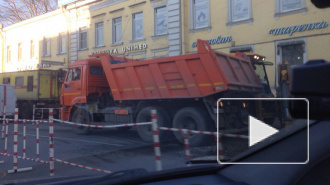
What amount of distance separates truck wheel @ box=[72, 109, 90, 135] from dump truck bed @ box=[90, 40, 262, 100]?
1.65 meters

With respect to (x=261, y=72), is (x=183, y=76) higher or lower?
lower

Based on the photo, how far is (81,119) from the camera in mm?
12164

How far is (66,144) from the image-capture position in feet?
31.4

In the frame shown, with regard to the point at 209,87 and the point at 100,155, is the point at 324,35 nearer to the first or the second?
the point at 209,87

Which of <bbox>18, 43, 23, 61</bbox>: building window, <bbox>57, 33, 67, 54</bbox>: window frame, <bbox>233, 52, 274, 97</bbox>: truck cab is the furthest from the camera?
<bbox>18, 43, 23, 61</bbox>: building window

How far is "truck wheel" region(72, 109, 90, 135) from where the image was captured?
38.7 ft

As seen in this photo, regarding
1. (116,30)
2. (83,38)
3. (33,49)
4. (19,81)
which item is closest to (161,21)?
(116,30)

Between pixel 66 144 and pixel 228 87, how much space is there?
490cm

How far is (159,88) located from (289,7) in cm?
751

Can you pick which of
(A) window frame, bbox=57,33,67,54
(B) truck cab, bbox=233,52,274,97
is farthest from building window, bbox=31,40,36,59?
(B) truck cab, bbox=233,52,274,97

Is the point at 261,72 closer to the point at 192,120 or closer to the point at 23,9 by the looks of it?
the point at 192,120

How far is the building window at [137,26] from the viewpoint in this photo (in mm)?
19781

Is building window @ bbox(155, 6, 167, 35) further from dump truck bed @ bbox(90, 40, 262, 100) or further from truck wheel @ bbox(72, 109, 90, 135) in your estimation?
truck wheel @ bbox(72, 109, 90, 135)
